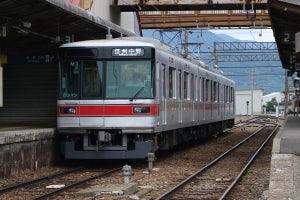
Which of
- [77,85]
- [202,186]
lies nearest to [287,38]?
[77,85]

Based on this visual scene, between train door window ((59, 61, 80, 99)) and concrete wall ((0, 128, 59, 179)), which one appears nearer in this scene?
concrete wall ((0, 128, 59, 179))

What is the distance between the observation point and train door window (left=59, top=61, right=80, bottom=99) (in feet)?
47.8

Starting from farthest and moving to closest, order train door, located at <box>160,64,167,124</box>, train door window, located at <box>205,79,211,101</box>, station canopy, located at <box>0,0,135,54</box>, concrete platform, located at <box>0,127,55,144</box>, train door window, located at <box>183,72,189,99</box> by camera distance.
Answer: train door window, located at <box>205,79,211,101</box>, train door window, located at <box>183,72,189,99</box>, train door, located at <box>160,64,167,124</box>, station canopy, located at <box>0,0,135,54</box>, concrete platform, located at <box>0,127,55,144</box>

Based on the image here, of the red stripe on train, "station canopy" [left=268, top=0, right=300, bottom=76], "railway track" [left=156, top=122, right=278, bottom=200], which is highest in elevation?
"station canopy" [left=268, top=0, right=300, bottom=76]

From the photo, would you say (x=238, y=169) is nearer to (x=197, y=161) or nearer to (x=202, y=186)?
(x=197, y=161)

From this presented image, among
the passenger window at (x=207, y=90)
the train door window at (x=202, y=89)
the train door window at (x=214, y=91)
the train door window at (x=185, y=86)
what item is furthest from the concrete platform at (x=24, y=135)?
the train door window at (x=214, y=91)

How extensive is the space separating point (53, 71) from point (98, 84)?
3457 mm

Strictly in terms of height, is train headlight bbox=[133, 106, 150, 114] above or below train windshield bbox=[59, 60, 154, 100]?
below

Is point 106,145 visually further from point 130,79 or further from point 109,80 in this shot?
point 130,79

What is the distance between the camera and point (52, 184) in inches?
473

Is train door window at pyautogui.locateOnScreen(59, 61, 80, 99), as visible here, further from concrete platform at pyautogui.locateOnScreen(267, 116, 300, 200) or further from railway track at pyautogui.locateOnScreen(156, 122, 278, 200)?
concrete platform at pyautogui.locateOnScreen(267, 116, 300, 200)

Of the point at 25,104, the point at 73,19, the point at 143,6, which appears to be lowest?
the point at 25,104

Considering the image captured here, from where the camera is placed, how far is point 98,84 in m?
14.4

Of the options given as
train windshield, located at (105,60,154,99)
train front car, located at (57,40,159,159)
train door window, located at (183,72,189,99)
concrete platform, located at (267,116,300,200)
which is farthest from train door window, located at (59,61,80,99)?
concrete platform, located at (267,116,300,200)
